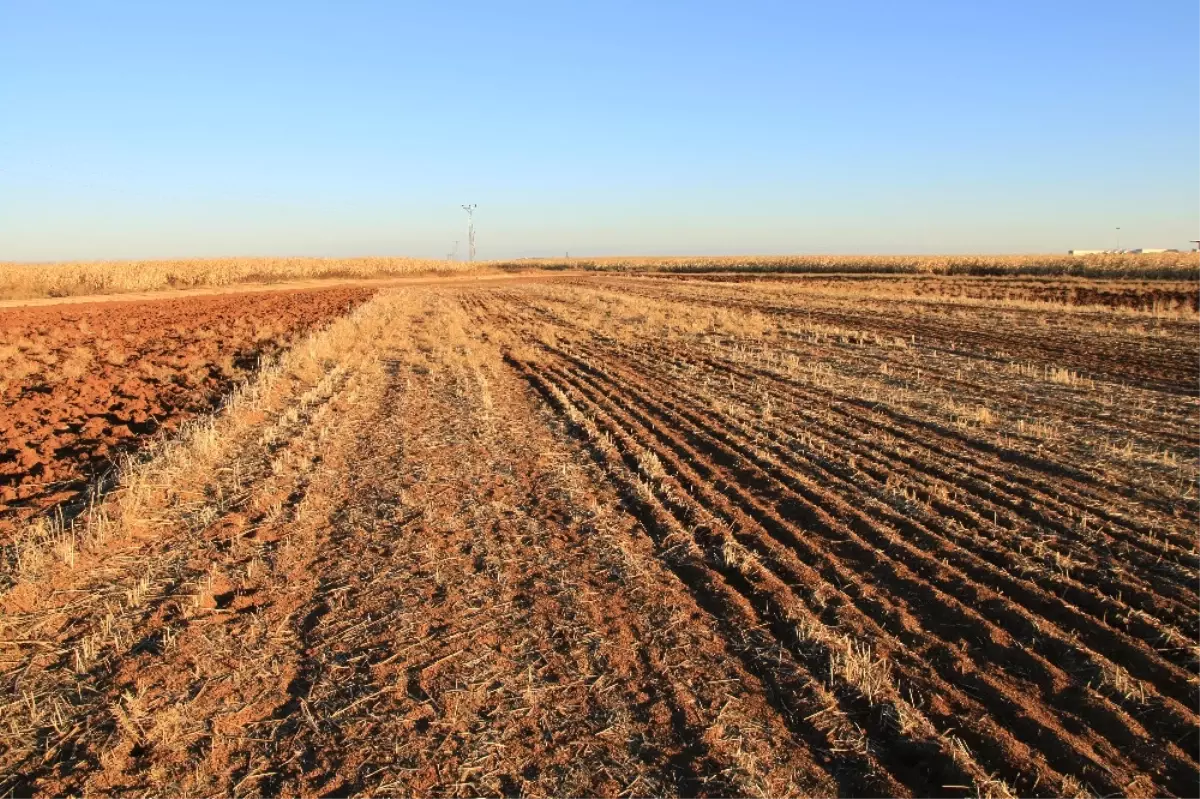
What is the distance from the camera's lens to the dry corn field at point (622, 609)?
11.8ft

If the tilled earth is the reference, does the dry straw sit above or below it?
above

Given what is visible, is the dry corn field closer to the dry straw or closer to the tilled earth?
the tilled earth

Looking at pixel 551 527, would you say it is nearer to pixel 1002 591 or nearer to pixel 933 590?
pixel 933 590

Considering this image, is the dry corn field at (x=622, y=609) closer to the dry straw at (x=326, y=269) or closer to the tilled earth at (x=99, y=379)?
the tilled earth at (x=99, y=379)

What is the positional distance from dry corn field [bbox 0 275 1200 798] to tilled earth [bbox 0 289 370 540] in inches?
41.8

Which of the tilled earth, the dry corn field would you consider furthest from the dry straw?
the dry corn field

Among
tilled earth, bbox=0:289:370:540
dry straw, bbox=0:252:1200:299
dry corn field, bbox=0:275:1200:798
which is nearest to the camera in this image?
dry corn field, bbox=0:275:1200:798

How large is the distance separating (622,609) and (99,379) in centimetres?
1289

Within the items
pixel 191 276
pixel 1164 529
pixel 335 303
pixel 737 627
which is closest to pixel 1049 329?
pixel 1164 529

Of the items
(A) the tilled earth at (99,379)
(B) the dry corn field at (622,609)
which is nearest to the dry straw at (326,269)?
(A) the tilled earth at (99,379)

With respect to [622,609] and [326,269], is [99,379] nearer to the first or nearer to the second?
[622,609]

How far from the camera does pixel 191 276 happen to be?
170 ft

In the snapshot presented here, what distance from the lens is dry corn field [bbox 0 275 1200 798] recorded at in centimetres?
358

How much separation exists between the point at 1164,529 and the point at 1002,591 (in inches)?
87.4
